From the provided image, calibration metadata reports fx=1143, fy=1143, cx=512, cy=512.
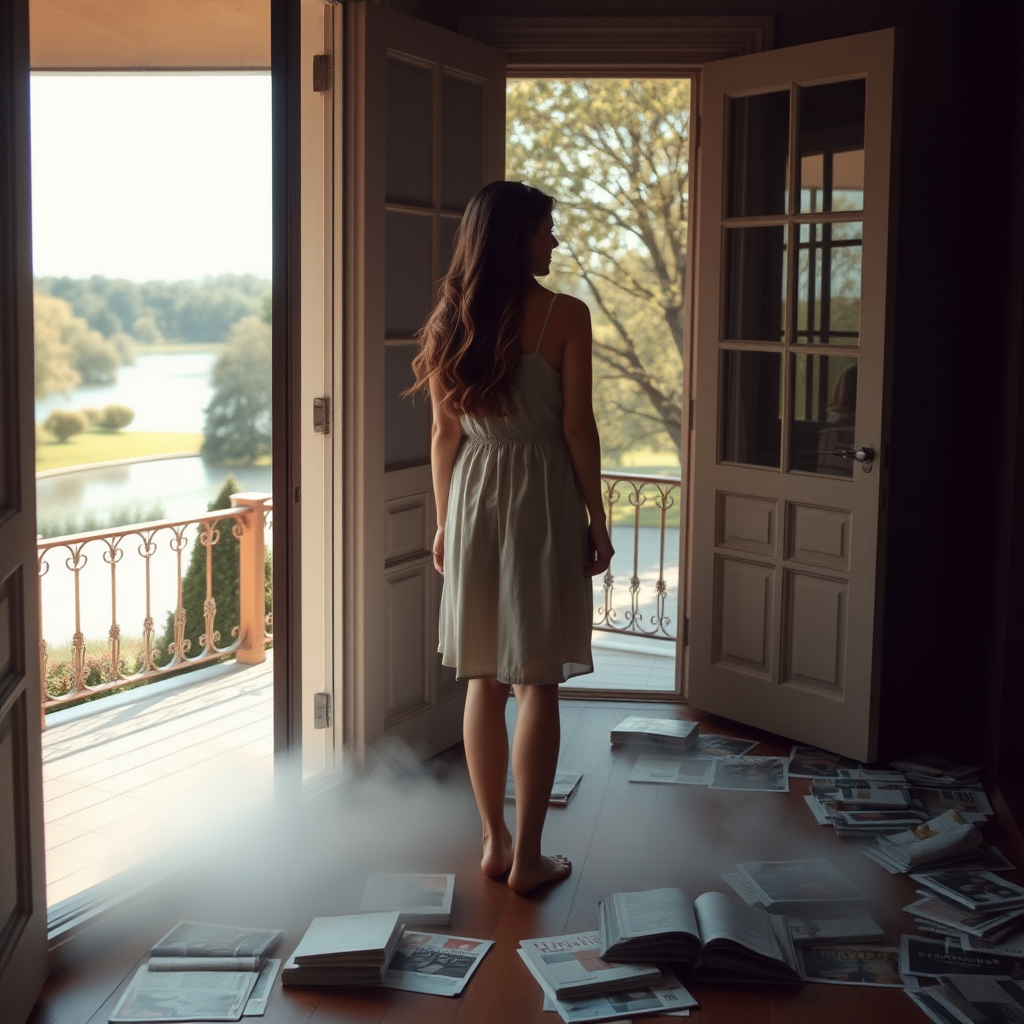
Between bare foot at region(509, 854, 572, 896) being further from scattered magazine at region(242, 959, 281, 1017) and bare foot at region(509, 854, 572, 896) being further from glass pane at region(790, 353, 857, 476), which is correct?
glass pane at region(790, 353, 857, 476)

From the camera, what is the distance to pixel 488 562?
8.96 feet

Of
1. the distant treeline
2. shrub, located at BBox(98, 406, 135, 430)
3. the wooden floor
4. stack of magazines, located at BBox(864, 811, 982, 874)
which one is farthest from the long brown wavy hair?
the distant treeline

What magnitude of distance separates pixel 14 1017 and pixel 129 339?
13.7 metres

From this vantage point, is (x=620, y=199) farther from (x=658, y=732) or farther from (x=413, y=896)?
(x=413, y=896)

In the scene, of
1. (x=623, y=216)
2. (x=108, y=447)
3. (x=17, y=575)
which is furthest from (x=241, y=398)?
(x=17, y=575)

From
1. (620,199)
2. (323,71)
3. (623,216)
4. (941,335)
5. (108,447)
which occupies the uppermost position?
(620,199)

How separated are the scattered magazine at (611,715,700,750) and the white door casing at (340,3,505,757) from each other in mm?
598

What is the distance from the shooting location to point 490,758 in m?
2.88

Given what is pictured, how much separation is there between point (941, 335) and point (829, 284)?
54 cm

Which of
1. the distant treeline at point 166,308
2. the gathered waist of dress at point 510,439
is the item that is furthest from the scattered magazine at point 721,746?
the distant treeline at point 166,308

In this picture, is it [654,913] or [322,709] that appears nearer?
[654,913]

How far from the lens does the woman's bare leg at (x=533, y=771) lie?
2764 millimetres

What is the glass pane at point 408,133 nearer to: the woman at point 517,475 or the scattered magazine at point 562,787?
the woman at point 517,475

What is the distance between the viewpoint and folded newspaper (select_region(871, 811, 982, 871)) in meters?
2.98
